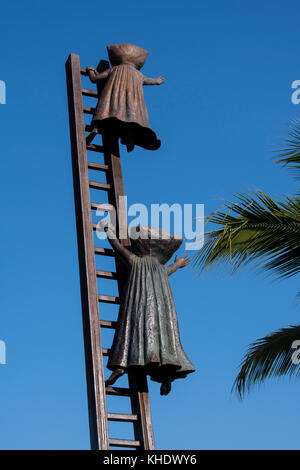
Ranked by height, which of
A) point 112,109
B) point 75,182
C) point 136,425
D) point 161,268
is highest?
point 112,109

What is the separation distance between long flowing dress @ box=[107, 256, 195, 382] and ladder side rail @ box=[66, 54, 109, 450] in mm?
173

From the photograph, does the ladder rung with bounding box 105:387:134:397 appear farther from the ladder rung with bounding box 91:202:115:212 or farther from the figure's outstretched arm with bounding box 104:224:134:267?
the ladder rung with bounding box 91:202:115:212

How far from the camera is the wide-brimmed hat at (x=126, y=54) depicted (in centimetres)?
903

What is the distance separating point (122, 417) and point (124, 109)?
2.84m

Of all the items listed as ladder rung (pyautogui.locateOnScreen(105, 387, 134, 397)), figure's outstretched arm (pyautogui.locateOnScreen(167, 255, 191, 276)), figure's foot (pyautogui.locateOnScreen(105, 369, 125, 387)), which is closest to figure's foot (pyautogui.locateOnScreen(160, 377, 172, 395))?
ladder rung (pyautogui.locateOnScreen(105, 387, 134, 397))

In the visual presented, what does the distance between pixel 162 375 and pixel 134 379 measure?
226 mm

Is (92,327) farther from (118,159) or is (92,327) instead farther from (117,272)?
(118,159)

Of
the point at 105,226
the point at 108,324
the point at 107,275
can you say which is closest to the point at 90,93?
the point at 105,226

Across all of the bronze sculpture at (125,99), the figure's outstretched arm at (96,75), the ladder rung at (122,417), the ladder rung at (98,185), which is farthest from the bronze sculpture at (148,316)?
the figure's outstretched arm at (96,75)

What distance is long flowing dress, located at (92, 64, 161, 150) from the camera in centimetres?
862

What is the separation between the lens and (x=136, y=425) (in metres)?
7.45

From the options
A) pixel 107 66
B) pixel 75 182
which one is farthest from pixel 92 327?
pixel 107 66

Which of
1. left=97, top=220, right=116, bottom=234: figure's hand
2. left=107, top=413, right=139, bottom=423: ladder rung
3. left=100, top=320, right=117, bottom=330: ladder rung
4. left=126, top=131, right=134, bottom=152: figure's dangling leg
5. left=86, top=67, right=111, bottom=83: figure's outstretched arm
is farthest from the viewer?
left=86, top=67, right=111, bottom=83: figure's outstretched arm

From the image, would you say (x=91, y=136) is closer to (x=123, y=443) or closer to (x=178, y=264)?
(x=178, y=264)
